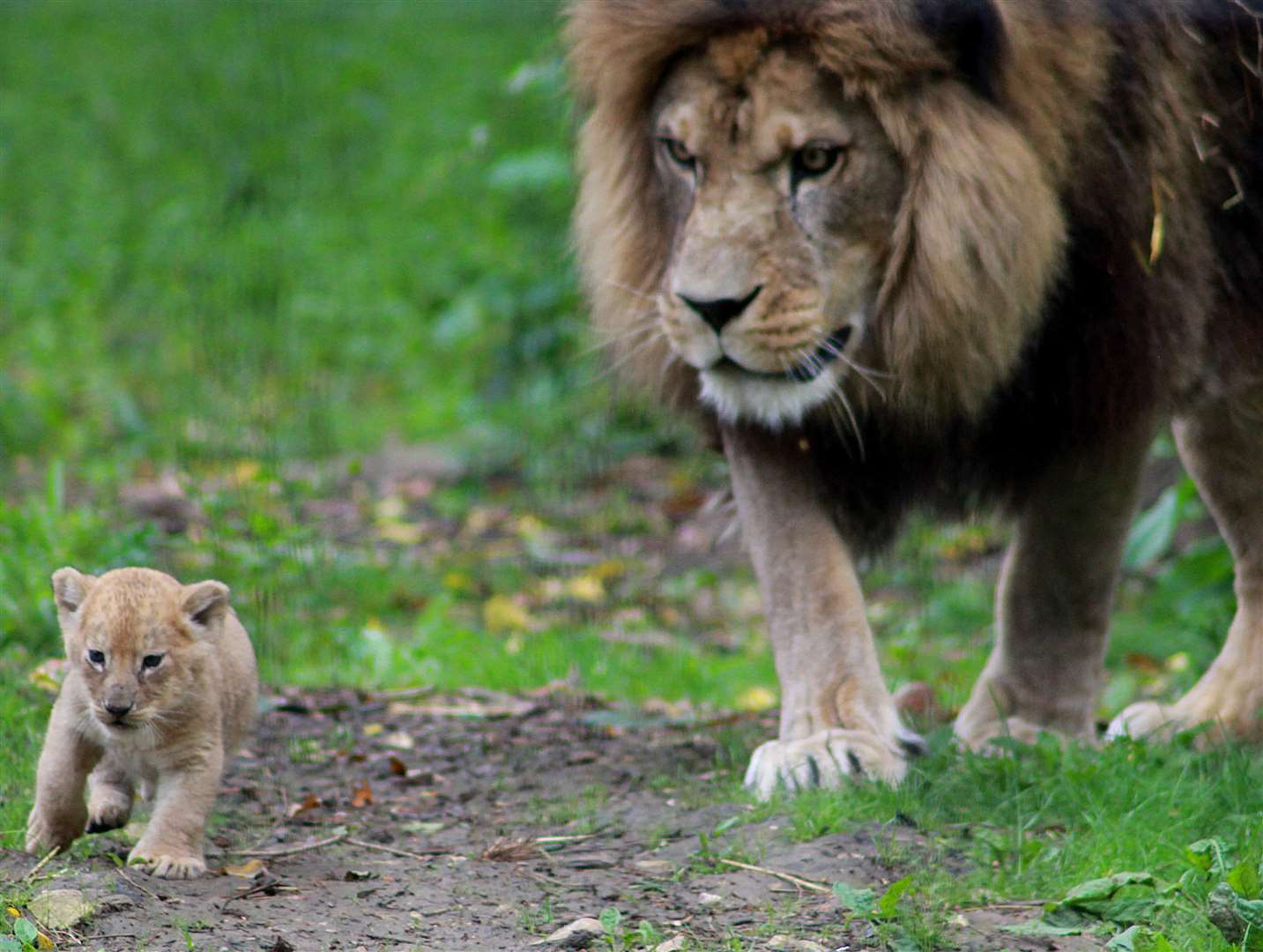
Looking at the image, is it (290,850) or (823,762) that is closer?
(290,850)

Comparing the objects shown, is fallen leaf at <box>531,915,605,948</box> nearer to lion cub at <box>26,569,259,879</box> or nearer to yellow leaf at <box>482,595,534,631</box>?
lion cub at <box>26,569,259,879</box>

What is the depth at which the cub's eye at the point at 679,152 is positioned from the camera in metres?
3.90

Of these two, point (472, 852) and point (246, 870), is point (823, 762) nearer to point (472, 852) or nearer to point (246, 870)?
point (472, 852)

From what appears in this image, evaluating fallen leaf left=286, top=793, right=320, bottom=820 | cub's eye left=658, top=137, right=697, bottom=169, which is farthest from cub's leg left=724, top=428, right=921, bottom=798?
fallen leaf left=286, top=793, right=320, bottom=820

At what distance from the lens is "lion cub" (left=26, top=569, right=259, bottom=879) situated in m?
3.27

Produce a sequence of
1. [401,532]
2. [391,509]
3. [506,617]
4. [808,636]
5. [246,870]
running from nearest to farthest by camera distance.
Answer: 1. [246,870]
2. [808,636]
3. [506,617]
4. [401,532]
5. [391,509]

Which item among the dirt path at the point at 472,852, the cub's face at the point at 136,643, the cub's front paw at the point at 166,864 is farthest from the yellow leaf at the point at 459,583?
the cub's front paw at the point at 166,864

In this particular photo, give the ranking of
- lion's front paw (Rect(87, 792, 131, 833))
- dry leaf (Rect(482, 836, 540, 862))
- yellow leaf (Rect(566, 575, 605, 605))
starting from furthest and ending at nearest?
1. yellow leaf (Rect(566, 575, 605, 605))
2. dry leaf (Rect(482, 836, 540, 862))
3. lion's front paw (Rect(87, 792, 131, 833))

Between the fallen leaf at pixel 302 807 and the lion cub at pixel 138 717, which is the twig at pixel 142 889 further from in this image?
the fallen leaf at pixel 302 807

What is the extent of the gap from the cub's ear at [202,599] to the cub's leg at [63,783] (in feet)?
0.86

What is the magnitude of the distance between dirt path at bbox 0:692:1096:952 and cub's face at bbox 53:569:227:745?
0.28 m

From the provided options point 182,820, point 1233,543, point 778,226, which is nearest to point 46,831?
point 182,820

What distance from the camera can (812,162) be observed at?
3742 mm

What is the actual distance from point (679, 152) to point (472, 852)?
158 centimetres
